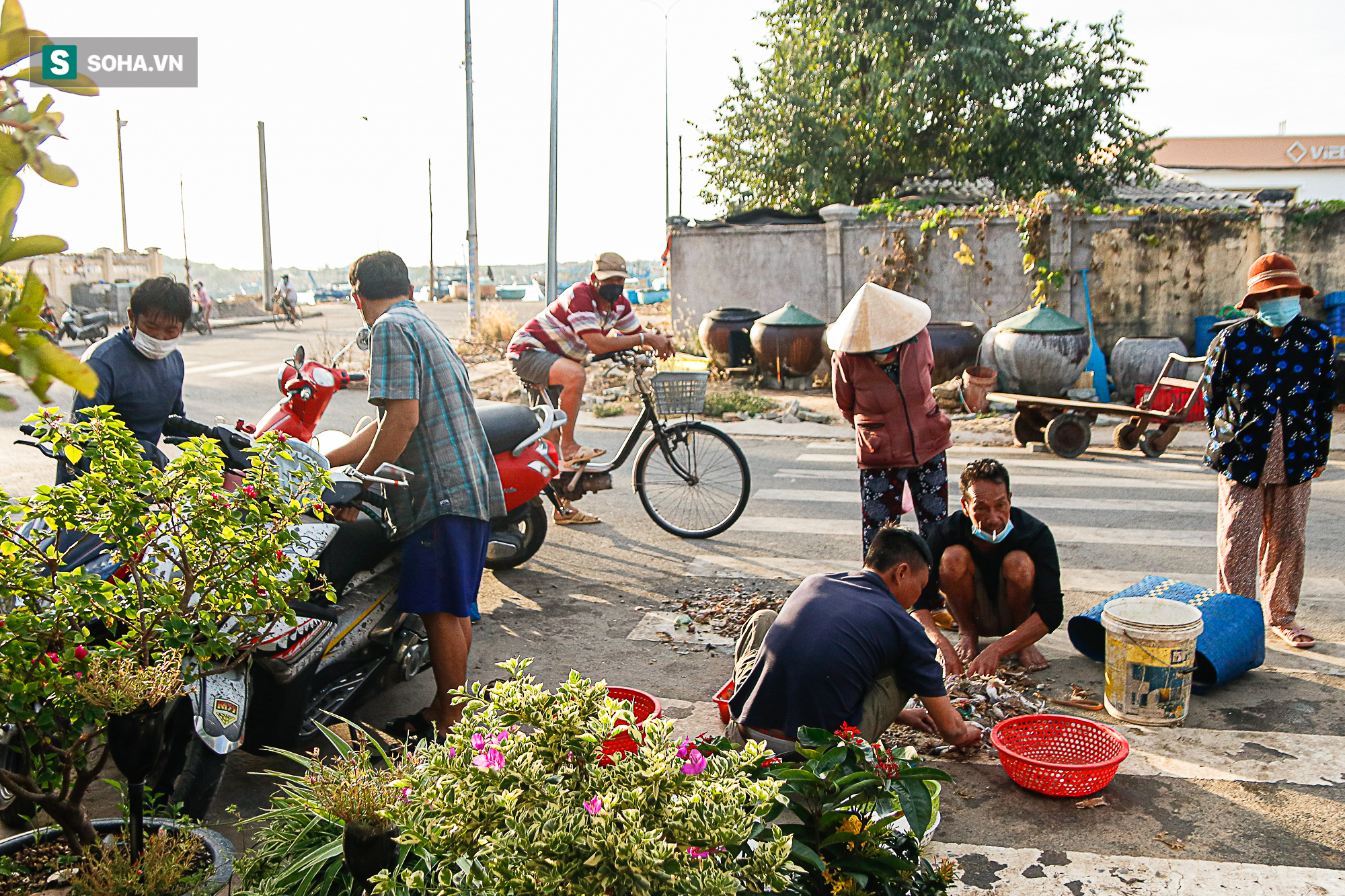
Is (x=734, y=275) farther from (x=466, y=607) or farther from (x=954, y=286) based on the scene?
(x=466, y=607)

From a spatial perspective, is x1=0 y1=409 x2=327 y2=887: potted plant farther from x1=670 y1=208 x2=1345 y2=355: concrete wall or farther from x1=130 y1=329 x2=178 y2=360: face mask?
x1=670 y1=208 x2=1345 y2=355: concrete wall

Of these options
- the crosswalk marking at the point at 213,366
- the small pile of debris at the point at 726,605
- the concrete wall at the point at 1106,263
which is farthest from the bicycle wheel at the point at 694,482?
the crosswalk marking at the point at 213,366

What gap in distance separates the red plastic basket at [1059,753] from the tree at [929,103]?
1848cm

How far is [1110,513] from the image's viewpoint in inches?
312

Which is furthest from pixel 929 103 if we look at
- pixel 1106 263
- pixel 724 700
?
pixel 724 700

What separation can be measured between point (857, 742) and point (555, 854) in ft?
4.04

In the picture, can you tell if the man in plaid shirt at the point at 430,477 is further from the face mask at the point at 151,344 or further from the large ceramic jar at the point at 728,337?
the large ceramic jar at the point at 728,337

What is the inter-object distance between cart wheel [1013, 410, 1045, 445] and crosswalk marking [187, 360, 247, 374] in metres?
14.0

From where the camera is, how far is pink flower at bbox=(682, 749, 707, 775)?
6.87 feet

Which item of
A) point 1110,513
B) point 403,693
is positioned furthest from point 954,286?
point 403,693

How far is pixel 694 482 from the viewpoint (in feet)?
23.7

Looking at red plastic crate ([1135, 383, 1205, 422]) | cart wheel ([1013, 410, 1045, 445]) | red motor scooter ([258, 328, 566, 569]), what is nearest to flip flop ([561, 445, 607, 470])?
red motor scooter ([258, 328, 566, 569])

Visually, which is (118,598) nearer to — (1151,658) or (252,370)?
(1151,658)

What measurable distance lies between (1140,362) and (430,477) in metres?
12.0
